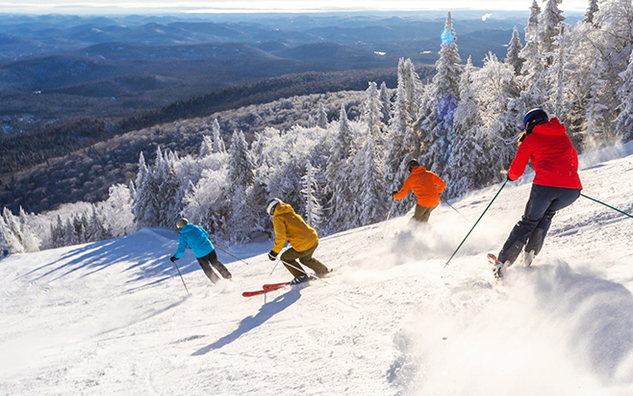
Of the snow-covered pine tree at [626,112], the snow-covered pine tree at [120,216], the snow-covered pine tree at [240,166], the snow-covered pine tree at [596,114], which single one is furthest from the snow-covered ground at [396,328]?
the snow-covered pine tree at [120,216]

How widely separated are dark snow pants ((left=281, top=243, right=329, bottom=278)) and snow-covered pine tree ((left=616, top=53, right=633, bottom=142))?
18.8 metres

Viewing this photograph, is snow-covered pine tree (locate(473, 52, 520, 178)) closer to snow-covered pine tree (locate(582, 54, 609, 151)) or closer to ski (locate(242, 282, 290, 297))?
snow-covered pine tree (locate(582, 54, 609, 151))

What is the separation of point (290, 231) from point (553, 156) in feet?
15.2

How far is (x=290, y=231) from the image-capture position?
755 centimetres

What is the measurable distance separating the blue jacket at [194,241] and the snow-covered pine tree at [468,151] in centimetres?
1794

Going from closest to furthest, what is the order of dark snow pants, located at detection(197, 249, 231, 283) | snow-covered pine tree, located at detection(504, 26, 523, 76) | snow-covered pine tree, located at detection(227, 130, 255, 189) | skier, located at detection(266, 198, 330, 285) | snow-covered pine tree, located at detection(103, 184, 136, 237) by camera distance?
1. skier, located at detection(266, 198, 330, 285)
2. dark snow pants, located at detection(197, 249, 231, 283)
3. snow-covered pine tree, located at detection(227, 130, 255, 189)
4. snow-covered pine tree, located at detection(504, 26, 523, 76)
5. snow-covered pine tree, located at detection(103, 184, 136, 237)

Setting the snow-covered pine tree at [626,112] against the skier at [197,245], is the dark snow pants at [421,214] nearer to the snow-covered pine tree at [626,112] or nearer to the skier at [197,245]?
the skier at [197,245]

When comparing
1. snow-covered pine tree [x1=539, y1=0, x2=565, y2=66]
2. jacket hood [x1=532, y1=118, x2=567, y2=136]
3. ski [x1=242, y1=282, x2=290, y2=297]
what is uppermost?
snow-covered pine tree [x1=539, y1=0, x2=565, y2=66]

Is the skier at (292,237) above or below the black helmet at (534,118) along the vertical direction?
below

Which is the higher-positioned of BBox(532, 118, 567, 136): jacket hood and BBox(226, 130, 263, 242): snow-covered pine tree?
BBox(532, 118, 567, 136): jacket hood

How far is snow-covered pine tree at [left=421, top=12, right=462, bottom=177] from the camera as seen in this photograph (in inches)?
994

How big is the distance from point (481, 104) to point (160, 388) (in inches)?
1127

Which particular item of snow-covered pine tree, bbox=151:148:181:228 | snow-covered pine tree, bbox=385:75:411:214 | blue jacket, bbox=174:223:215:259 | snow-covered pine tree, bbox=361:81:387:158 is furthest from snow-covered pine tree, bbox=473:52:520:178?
snow-covered pine tree, bbox=151:148:181:228

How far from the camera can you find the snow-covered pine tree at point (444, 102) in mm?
25250
